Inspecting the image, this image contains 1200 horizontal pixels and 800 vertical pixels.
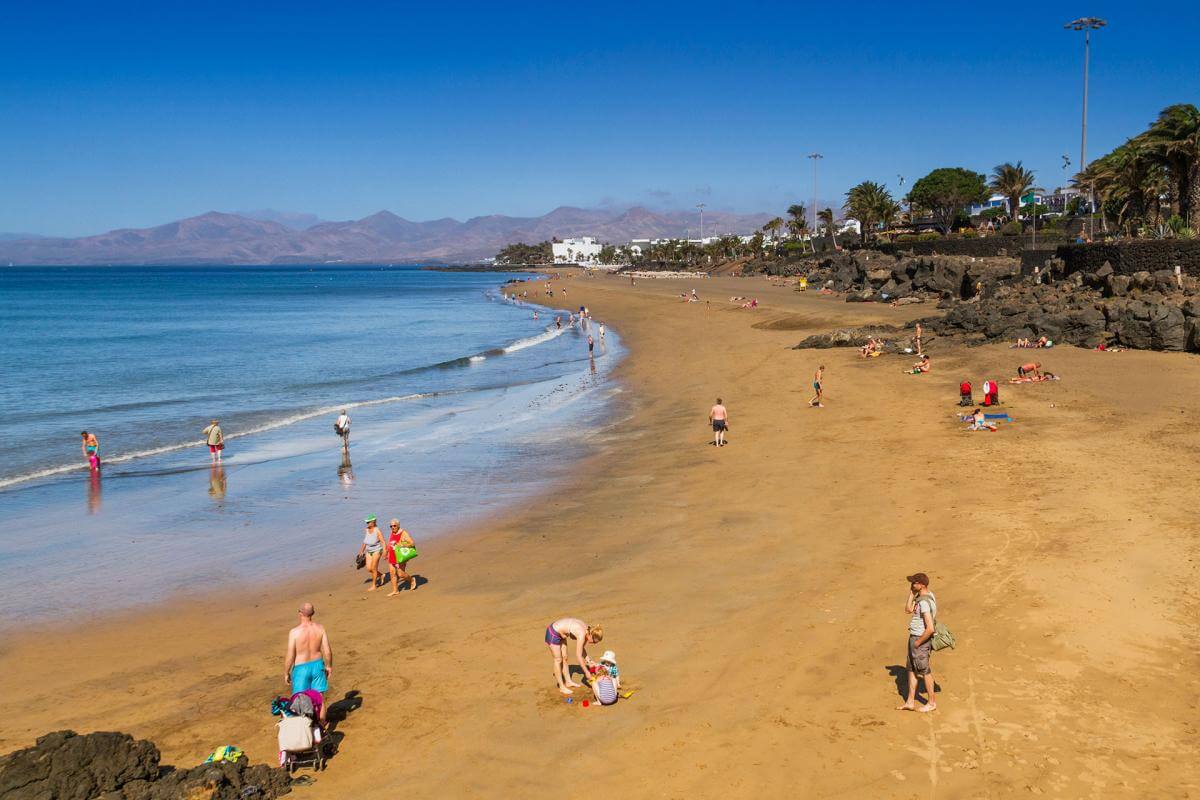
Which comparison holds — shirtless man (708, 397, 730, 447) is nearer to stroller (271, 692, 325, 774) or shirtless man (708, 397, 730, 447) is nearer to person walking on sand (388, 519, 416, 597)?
person walking on sand (388, 519, 416, 597)

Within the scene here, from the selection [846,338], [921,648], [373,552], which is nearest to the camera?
[921,648]

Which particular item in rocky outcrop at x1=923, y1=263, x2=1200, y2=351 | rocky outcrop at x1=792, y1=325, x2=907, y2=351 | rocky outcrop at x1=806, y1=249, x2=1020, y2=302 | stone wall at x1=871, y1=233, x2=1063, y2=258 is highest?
stone wall at x1=871, y1=233, x2=1063, y2=258

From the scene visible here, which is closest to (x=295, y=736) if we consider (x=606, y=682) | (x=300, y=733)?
(x=300, y=733)

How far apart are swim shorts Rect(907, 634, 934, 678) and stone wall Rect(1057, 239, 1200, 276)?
32979 mm

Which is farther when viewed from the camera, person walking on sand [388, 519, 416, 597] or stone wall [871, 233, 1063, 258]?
→ stone wall [871, 233, 1063, 258]

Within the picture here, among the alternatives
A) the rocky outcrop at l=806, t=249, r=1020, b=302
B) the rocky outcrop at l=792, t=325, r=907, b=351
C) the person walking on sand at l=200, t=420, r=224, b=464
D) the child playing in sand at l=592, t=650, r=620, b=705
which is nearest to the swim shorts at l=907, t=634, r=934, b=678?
the child playing in sand at l=592, t=650, r=620, b=705

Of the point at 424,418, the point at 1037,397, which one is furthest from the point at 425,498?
the point at 1037,397

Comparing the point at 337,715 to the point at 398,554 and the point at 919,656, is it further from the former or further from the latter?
the point at 919,656

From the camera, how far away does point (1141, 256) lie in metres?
35.5

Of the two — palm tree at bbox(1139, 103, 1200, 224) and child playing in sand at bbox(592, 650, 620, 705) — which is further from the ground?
palm tree at bbox(1139, 103, 1200, 224)

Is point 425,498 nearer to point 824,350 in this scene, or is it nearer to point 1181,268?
point 824,350

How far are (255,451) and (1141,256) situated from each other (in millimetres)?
34331

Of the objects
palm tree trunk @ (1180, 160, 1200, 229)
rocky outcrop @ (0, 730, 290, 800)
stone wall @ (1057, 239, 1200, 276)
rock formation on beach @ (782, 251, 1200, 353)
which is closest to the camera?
rocky outcrop @ (0, 730, 290, 800)

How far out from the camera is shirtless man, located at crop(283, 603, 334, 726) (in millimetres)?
8758
